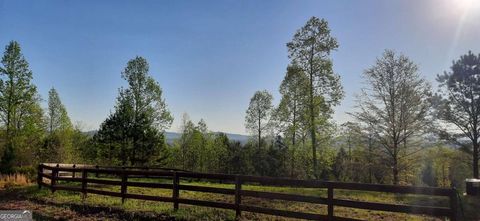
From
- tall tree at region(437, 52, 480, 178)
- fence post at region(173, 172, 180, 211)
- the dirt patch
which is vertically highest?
tall tree at region(437, 52, 480, 178)

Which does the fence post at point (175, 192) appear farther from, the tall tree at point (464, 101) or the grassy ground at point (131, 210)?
the tall tree at point (464, 101)

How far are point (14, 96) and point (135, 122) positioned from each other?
11627mm

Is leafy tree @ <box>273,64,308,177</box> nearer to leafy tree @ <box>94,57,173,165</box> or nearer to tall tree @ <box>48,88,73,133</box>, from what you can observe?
leafy tree @ <box>94,57,173,165</box>

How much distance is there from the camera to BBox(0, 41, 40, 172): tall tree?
32.6m

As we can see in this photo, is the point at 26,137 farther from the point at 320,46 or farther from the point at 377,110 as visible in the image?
the point at 377,110

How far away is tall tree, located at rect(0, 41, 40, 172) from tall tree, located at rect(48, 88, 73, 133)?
16.4 metres

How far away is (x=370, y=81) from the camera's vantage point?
78.2 feet

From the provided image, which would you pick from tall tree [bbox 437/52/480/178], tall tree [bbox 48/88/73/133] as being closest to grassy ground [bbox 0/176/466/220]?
tall tree [bbox 437/52/480/178]

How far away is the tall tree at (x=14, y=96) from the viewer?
32625 millimetres

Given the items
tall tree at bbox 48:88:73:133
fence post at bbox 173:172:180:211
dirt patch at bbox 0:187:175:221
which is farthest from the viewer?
tall tree at bbox 48:88:73:133

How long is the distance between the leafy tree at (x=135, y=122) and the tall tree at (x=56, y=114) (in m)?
20.5

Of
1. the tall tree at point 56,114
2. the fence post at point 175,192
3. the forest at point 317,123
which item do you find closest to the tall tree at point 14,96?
→ the forest at point 317,123

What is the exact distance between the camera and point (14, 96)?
1299 inches

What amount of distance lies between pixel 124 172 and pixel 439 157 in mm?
25036
